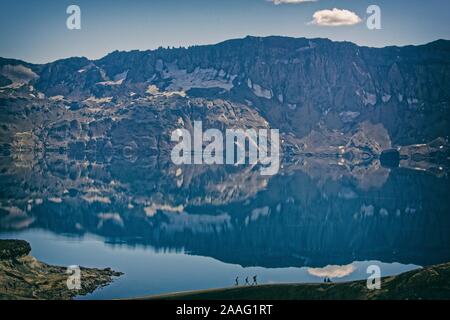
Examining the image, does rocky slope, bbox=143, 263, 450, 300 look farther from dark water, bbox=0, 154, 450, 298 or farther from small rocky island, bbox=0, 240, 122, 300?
dark water, bbox=0, 154, 450, 298

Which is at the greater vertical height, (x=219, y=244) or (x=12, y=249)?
(x=12, y=249)

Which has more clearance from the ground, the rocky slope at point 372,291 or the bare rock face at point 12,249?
the rocky slope at point 372,291

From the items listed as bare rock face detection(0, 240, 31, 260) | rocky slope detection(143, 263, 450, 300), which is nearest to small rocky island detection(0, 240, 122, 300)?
bare rock face detection(0, 240, 31, 260)

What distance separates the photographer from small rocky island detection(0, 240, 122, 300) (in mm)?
82438

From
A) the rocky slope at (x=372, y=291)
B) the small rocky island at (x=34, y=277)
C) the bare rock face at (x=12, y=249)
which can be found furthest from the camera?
the bare rock face at (x=12, y=249)

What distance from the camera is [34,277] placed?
9181 centimetres

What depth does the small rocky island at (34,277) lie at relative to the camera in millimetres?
82438

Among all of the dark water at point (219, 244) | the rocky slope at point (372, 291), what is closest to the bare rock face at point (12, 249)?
the dark water at point (219, 244)

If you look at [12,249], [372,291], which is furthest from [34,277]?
[372,291]

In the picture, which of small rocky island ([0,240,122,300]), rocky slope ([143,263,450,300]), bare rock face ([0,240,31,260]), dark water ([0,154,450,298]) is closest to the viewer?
rocky slope ([143,263,450,300])

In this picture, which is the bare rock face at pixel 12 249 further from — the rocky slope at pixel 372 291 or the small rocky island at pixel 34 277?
the rocky slope at pixel 372 291

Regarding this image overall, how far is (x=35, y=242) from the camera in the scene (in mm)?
→ 130875

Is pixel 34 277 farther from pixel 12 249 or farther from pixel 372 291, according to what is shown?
pixel 372 291
